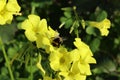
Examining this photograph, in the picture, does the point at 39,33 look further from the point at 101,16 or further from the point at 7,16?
the point at 101,16

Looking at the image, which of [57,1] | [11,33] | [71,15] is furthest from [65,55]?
[57,1]

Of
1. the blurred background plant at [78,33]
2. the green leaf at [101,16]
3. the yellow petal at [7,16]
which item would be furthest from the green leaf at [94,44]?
the yellow petal at [7,16]

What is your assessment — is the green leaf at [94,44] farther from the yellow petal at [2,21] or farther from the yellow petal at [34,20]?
the yellow petal at [2,21]

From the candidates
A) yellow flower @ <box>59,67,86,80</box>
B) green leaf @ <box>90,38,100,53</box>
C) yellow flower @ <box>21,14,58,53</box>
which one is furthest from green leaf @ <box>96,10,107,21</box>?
yellow flower @ <box>59,67,86,80</box>

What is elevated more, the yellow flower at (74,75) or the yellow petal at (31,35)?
the yellow petal at (31,35)

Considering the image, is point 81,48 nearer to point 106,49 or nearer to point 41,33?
point 41,33

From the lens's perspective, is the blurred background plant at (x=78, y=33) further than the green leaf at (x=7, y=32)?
No

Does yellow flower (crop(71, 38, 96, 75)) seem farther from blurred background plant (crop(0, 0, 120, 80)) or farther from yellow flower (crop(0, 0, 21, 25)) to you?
blurred background plant (crop(0, 0, 120, 80))

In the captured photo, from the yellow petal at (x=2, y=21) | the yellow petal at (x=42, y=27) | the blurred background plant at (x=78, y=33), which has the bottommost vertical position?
the blurred background plant at (x=78, y=33)
